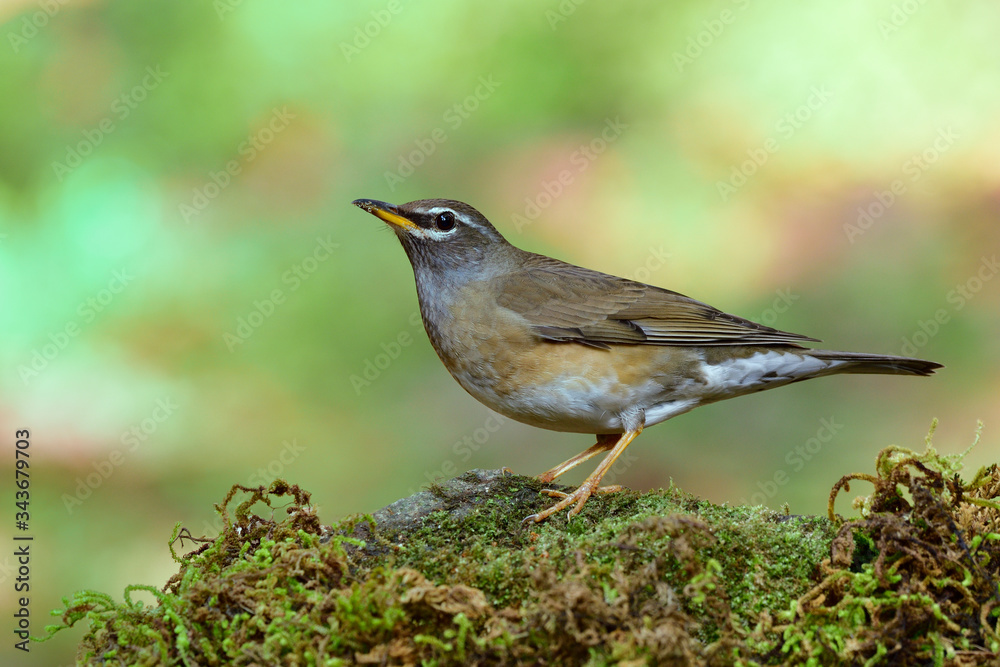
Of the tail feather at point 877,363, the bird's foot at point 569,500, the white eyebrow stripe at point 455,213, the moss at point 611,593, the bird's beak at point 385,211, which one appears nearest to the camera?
the moss at point 611,593

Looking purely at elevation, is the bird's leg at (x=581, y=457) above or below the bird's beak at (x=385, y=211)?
below

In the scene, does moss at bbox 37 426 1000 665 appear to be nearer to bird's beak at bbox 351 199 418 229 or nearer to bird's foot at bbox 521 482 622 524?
bird's foot at bbox 521 482 622 524

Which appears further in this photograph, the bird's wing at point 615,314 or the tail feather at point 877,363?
the bird's wing at point 615,314

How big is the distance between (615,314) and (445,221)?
4.55ft

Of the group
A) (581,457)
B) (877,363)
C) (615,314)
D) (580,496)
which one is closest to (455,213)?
(615,314)

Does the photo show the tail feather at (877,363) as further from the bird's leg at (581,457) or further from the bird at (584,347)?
the bird's leg at (581,457)

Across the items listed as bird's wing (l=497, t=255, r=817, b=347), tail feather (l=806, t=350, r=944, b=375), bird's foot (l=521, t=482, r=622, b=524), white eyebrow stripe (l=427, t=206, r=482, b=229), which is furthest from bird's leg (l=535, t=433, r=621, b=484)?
white eyebrow stripe (l=427, t=206, r=482, b=229)

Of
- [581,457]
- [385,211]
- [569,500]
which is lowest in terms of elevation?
[569,500]

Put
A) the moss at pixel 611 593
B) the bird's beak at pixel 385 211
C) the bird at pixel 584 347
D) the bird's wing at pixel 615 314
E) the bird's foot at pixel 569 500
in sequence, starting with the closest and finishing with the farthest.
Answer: the moss at pixel 611 593 < the bird's foot at pixel 569 500 < the bird at pixel 584 347 < the bird's wing at pixel 615 314 < the bird's beak at pixel 385 211

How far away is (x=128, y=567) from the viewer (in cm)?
752

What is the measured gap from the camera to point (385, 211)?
5.45 metres

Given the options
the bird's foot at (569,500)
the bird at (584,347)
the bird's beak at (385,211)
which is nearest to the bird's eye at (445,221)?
the bird at (584,347)

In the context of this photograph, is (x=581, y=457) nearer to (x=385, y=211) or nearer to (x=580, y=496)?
(x=580, y=496)

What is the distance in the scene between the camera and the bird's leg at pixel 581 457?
495 centimetres
